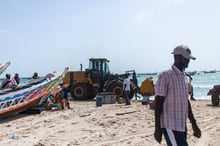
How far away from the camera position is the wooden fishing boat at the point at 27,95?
8.66 metres

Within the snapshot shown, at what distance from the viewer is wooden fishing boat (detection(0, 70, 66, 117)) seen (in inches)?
341

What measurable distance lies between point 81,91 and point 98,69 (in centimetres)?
177

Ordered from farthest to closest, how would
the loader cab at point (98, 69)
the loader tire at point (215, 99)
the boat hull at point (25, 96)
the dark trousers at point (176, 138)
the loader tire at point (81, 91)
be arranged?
the loader cab at point (98, 69)
the loader tire at point (81, 91)
the loader tire at point (215, 99)
the boat hull at point (25, 96)
the dark trousers at point (176, 138)

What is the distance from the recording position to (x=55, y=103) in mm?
12062

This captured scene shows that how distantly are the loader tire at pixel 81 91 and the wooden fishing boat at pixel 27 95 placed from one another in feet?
12.0

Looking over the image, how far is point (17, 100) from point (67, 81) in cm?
777

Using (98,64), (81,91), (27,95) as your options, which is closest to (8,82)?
(27,95)

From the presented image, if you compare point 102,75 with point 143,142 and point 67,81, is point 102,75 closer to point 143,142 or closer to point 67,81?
point 67,81

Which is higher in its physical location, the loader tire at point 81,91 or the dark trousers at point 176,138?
the loader tire at point 81,91

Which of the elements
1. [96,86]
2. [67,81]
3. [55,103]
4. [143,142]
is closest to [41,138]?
[143,142]

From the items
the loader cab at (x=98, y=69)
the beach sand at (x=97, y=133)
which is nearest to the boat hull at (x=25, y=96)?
the beach sand at (x=97, y=133)

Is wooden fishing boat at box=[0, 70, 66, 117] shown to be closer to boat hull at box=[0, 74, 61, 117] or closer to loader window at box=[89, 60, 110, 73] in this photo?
boat hull at box=[0, 74, 61, 117]

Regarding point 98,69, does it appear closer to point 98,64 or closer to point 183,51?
point 98,64

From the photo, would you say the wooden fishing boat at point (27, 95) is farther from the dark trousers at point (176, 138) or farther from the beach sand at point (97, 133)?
the dark trousers at point (176, 138)
